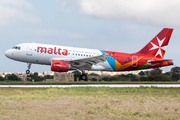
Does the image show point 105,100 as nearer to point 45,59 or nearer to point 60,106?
point 60,106

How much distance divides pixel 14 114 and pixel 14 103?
3.43m

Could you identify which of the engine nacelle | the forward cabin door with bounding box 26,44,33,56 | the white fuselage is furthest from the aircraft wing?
the forward cabin door with bounding box 26,44,33,56

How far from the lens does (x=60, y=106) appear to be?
17.1 meters

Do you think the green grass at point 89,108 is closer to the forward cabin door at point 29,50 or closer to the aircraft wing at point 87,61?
the aircraft wing at point 87,61

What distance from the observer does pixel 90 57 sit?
35.1m

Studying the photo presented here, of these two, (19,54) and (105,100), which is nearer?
(105,100)

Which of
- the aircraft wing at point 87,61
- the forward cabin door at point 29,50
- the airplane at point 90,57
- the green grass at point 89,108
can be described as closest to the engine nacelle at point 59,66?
the airplane at point 90,57

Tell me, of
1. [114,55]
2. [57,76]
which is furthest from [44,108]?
[57,76]

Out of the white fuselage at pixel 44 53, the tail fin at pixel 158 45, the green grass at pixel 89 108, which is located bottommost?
the green grass at pixel 89 108

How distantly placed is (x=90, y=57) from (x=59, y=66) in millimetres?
4120

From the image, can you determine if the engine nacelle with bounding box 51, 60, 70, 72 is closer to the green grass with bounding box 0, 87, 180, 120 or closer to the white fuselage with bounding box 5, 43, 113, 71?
the white fuselage with bounding box 5, 43, 113, 71

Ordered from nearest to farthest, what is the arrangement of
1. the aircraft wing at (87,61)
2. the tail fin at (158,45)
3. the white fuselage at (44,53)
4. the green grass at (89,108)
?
the green grass at (89,108), the aircraft wing at (87,61), the white fuselage at (44,53), the tail fin at (158,45)

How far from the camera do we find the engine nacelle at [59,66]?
1361 inches

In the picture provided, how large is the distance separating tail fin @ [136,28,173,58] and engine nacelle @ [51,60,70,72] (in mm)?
11185
